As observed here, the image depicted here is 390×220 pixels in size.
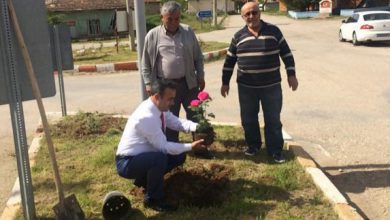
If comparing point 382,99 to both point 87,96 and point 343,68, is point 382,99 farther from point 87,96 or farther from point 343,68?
point 87,96

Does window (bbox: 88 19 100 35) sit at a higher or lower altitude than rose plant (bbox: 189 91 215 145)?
lower

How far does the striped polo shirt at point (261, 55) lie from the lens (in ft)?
16.3

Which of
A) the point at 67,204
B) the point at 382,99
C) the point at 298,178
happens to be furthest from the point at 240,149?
the point at 382,99

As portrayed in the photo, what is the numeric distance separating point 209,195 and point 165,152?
67 centimetres

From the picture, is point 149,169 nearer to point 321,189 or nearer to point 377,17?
point 321,189

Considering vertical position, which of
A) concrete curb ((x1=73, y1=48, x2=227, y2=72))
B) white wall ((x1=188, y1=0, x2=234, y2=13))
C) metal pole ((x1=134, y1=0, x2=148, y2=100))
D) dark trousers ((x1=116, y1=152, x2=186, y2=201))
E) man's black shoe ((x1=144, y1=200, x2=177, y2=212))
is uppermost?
metal pole ((x1=134, y1=0, x2=148, y2=100))

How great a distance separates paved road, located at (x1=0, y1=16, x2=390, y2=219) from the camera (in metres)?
5.32

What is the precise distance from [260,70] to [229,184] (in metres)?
1.27

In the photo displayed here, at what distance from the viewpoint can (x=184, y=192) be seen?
4.37m

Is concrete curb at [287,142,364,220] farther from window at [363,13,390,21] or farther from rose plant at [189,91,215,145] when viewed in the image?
window at [363,13,390,21]

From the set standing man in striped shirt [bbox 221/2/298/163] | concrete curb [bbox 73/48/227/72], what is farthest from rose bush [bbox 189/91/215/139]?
concrete curb [bbox 73/48/227/72]

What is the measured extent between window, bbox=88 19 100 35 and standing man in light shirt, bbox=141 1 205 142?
3549 centimetres

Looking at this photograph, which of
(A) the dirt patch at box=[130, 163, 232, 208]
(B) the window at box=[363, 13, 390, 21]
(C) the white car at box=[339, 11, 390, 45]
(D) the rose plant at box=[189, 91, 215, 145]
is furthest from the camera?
(B) the window at box=[363, 13, 390, 21]

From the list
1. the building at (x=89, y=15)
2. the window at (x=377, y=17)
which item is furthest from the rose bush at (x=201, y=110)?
the building at (x=89, y=15)
